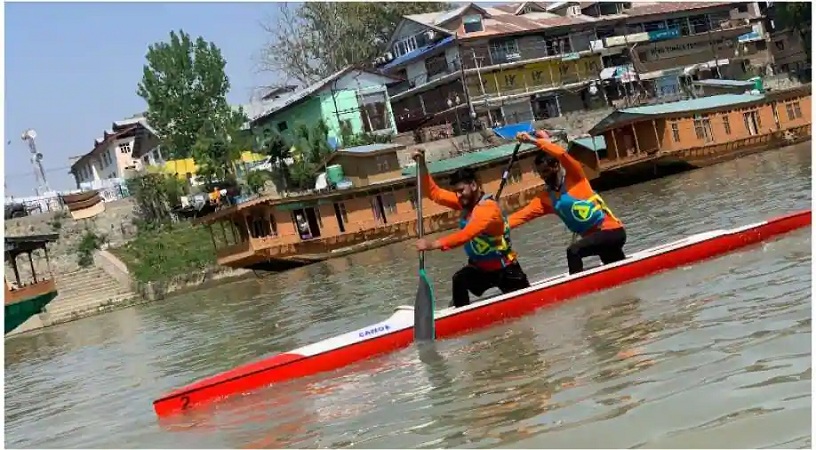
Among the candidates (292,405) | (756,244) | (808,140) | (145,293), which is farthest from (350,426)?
(808,140)

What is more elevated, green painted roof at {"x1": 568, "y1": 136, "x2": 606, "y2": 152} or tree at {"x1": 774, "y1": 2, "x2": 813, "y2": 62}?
tree at {"x1": 774, "y1": 2, "x2": 813, "y2": 62}

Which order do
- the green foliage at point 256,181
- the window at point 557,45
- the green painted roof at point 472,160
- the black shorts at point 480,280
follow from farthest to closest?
the window at point 557,45 < the green foliage at point 256,181 < the green painted roof at point 472,160 < the black shorts at point 480,280

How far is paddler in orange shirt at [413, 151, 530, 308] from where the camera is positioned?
775 cm

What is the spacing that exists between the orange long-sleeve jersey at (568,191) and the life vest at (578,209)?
41 millimetres

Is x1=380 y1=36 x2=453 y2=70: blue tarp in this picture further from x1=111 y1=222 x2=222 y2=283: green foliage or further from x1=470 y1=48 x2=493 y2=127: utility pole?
x1=111 y1=222 x2=222 y2=283: green foliage

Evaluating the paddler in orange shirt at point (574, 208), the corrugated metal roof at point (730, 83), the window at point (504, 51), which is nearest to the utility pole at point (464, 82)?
the window at point (504, 51)

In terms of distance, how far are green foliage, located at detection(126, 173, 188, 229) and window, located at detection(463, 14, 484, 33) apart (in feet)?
56.4

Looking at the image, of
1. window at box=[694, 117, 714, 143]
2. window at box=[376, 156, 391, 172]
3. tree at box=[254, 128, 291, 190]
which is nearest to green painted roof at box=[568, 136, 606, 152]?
window at box=[694, 117, 714, 143]

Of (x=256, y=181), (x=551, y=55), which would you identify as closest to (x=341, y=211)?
(x=256, y=181)

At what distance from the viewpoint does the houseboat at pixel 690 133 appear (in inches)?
1253

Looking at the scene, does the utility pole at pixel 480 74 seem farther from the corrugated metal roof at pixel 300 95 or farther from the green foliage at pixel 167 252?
the green foliage at pixel 167 252

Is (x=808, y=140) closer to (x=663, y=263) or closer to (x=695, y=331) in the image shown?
(x=663, y=263)

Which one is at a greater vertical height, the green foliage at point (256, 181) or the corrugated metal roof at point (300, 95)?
the corrugated metal roof at point (300, 95)

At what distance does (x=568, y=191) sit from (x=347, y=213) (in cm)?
2096
